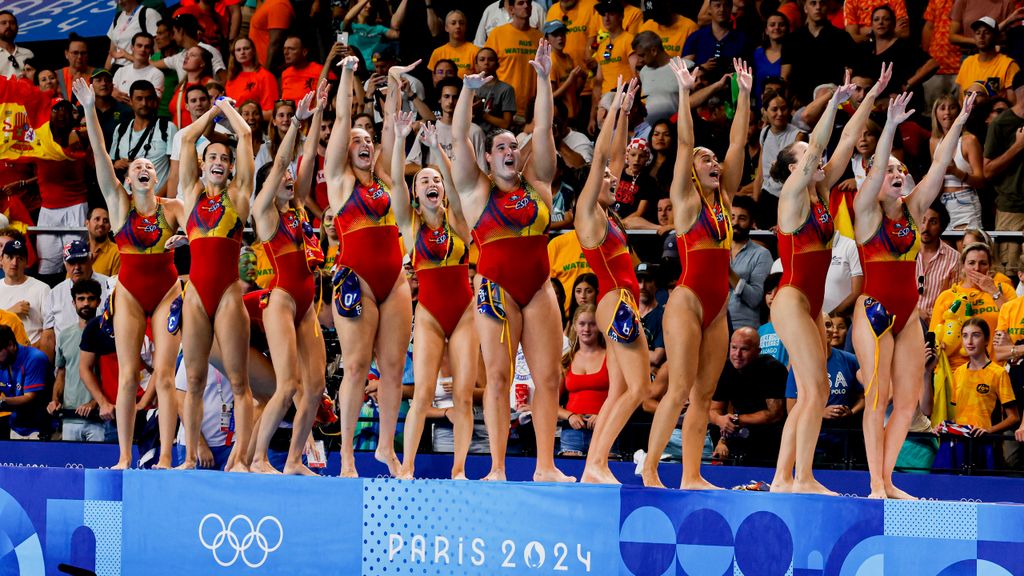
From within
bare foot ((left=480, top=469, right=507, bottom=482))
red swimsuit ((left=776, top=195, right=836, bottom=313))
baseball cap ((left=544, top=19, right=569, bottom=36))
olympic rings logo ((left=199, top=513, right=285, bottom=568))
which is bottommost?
olympic rings logo ((left=199, top=513, right=285, bottom=568))

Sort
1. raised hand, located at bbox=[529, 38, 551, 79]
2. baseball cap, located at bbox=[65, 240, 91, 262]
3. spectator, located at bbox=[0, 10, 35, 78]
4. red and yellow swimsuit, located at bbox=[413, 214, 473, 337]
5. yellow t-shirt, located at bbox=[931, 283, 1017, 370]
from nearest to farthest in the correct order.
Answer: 1. raised hand, located at bbox=[529, 38, 551, 79]
2. red and yellow swimsuit, located at bbox=[413, 214, 473, 337]
3. yellow t-shirt, located at bbox=[931, 283, 1017, 370]
4. baseball cap, located at bbox=[65, 240, 91, 262]
5. spectator, located at bbox=[0, 10, 35, 78]

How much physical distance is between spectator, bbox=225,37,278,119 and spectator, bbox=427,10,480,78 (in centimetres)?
158

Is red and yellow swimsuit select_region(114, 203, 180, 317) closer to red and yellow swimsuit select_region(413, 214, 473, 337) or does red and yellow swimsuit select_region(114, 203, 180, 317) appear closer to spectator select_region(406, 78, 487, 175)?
red and yellow swimsuit select_region(413, 214, 473, 337)

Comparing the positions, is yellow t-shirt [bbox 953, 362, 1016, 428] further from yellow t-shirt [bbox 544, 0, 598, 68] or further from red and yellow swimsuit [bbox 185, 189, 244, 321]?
yellow t-shirt [bbox 544, 0, 598, 68]

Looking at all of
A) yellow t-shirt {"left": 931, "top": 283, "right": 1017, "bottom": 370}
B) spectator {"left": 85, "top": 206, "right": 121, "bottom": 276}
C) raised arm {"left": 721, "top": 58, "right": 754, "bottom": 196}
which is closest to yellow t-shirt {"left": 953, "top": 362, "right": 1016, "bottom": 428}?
yellow t-shirt {"left": 931, "top": 283, "right": 1017, "bottom": 370}

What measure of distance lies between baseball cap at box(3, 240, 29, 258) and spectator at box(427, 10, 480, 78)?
4156mm

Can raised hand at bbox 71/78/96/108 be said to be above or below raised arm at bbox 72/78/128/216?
above

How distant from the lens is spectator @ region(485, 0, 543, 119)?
13727mm

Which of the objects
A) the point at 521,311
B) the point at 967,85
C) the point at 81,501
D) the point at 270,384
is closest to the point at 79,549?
the point at 81,501

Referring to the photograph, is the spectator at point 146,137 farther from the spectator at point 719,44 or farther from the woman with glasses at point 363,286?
the spectator at point 719,44

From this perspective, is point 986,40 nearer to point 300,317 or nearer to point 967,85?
point 967,85

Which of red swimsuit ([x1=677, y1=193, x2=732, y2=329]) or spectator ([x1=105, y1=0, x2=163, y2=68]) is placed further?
Result: spectator ([x1=105, y1=0, x2=163, y2=68])

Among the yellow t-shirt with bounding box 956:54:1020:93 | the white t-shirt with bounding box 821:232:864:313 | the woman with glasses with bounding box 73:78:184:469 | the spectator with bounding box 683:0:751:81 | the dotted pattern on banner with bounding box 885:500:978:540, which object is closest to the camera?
the dotted pattern on banner with bounding box 885:500:978:540

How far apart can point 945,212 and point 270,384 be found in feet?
17.9
